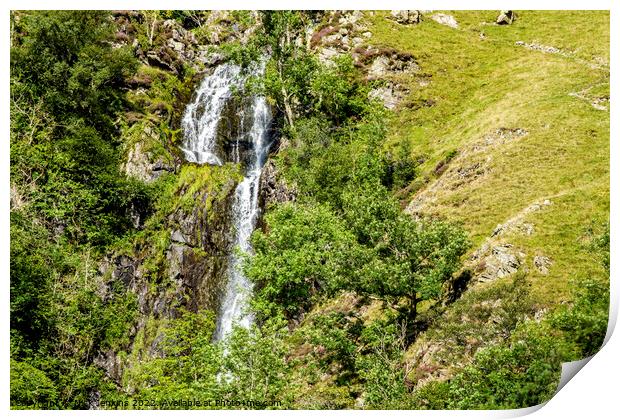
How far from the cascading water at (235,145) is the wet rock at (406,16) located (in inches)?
496

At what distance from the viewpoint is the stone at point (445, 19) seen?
170 feet

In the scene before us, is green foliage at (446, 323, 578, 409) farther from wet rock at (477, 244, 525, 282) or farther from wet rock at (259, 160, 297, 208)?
wet rock at (259, 160, 297, 208)

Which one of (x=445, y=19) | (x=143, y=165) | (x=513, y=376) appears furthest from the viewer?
(x=445, y=19)

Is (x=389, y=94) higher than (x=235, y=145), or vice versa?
(x=389, y=94)

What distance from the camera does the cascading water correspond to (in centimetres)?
3716

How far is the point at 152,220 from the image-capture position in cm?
4072

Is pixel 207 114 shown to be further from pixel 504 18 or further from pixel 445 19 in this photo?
pixel 504 18

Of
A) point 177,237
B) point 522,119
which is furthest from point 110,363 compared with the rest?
point 522,119

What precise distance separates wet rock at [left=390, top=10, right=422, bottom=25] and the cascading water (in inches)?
496

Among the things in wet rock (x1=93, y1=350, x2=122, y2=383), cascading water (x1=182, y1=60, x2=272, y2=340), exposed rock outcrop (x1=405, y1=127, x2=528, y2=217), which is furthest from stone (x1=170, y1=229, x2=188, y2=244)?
exposed rock outcrop (x1=405, y1=127, x2=528, y2=217)

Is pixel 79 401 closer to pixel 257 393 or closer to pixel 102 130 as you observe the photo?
pixel 257 393

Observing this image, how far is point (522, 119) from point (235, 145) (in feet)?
64.0

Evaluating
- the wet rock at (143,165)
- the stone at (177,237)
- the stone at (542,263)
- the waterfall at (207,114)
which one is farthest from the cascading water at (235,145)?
the stone at (542,263)

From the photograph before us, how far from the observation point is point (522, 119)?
115 ft
